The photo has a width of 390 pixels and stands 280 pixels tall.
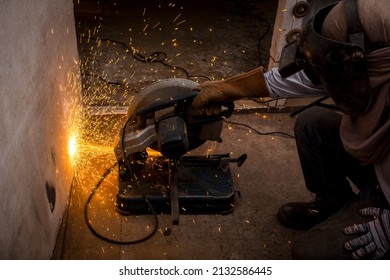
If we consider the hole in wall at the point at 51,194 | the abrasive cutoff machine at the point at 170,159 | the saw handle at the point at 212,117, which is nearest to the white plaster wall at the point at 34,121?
the hole in wall at the point at 51,194

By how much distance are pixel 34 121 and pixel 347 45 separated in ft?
5.10

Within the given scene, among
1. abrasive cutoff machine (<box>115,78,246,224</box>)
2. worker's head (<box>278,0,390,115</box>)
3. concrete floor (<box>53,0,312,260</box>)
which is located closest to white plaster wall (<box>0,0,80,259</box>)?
concrete floor (<box>53,0,312,260</box>)

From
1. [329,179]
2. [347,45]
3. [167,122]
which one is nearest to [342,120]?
[329,179]

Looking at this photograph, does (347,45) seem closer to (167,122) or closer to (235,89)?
(235,89)

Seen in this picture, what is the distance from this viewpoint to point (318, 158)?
288 cm

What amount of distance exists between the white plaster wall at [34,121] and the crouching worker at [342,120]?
88cm

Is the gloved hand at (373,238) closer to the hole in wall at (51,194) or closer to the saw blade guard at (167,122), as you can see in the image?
the saw blade guard at (167,122)

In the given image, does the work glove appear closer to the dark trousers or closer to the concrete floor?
the dark trousers

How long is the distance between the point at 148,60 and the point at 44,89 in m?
2.43

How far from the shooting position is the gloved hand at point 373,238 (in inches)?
90.4

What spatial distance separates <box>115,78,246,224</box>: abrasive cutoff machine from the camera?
9.12ft

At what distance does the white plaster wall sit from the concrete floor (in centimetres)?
32
